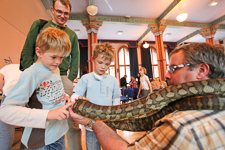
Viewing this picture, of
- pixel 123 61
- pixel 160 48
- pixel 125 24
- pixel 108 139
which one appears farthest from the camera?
pixel 123 61

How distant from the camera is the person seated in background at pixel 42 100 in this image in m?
0.80

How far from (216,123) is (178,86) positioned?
315 millimetres

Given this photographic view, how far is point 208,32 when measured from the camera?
31.9ft

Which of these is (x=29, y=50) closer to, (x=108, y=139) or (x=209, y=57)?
(x=108, y=139)

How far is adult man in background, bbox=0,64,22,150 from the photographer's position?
140cm

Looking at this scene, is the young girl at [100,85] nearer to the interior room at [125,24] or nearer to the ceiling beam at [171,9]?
the interior room at [125,24]

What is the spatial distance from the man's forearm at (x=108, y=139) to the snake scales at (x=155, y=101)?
97 millimetres

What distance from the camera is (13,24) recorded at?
10.8 ft

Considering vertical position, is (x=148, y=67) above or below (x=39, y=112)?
above

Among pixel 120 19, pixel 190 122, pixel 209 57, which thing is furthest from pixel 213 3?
pixel 190 122

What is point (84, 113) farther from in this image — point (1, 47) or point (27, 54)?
point (1, 47)

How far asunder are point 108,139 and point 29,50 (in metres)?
1.28

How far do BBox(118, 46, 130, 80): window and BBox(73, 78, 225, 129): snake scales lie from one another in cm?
1126

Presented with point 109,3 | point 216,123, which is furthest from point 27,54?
point 109,3
